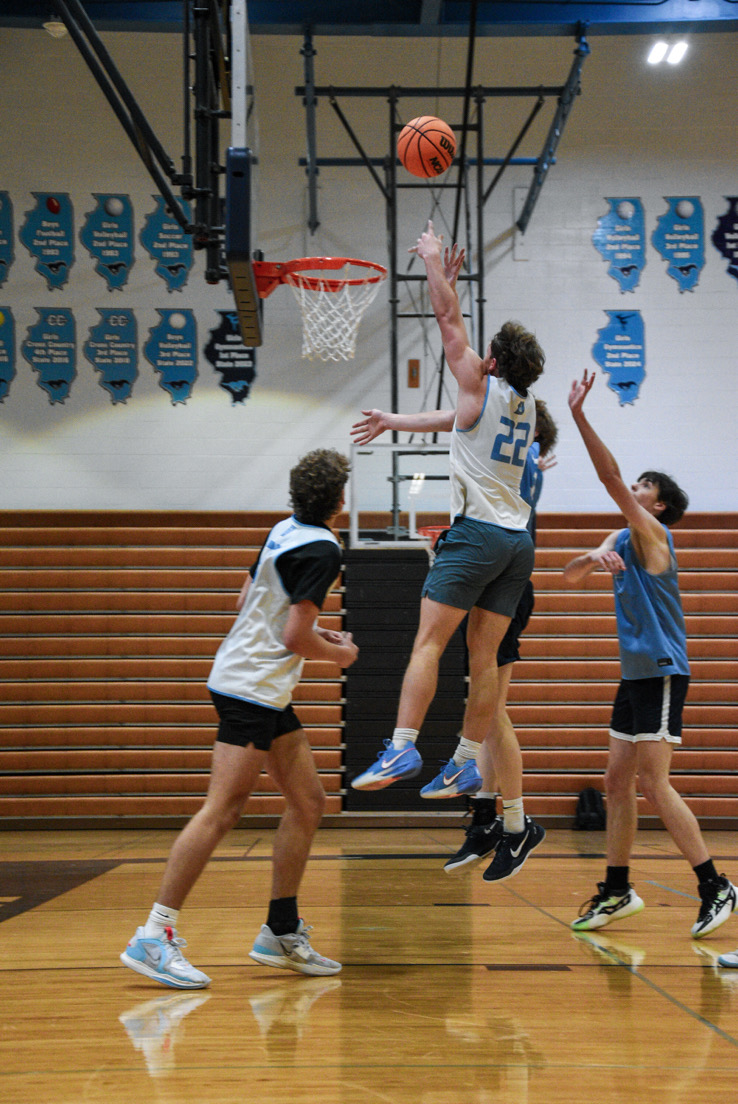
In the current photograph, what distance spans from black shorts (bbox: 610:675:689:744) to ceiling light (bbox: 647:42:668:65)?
282 inches

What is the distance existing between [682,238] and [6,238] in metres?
6.95

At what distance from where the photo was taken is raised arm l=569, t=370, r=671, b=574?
3.96 metres

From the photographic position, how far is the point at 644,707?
14.0ft

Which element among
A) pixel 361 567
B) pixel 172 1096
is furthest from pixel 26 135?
pixel 172 1096

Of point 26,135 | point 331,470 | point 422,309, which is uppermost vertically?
point 26,135

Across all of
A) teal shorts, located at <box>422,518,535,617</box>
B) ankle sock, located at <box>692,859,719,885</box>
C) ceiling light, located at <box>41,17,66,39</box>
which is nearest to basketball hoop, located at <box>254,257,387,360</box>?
teal shorts, located at <box>422,518,535,617</box>

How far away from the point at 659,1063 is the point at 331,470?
7.12 ft

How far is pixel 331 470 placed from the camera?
11.5 feet

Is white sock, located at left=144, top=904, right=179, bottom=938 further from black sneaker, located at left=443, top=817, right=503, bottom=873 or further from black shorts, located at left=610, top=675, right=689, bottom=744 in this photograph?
black shorts, located at left=610, top=675, right=689, bottom=744

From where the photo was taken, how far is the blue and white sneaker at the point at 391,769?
11.7 ft

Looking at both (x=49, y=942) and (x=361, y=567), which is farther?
(x=361, y=567)

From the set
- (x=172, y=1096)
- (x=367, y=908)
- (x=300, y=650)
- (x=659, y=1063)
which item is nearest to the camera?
(x=172, y=1096)

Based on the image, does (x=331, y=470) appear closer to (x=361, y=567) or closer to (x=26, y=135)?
(x=361, y=567)

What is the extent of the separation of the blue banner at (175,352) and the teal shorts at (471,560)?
606 centimetres
